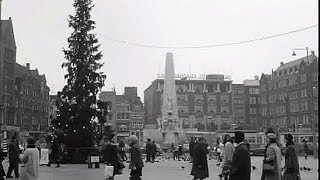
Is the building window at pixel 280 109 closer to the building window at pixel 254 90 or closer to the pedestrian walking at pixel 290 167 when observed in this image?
the building window at pixel 254 90

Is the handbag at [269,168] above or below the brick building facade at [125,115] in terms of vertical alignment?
below

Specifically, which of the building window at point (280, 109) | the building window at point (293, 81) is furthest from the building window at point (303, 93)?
the building window at point (280, 109)

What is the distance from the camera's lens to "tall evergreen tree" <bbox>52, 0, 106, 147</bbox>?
3717 centimetres

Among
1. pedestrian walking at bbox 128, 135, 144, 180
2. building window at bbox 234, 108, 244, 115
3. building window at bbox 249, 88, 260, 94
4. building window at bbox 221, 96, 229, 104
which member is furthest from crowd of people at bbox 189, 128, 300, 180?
building window at bbox 234, 108, 244, 115

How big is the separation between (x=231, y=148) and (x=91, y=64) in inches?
984

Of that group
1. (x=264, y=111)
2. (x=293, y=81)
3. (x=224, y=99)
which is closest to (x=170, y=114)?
(x=293, y=81)

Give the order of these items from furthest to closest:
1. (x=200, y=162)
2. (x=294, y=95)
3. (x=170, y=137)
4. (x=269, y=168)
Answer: (x=294, y=95), (x=170, y=137), (x=200, y=162), (x=269, y=168)

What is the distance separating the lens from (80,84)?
3794 cm

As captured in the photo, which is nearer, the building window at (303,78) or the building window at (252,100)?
the building window at (303,78)

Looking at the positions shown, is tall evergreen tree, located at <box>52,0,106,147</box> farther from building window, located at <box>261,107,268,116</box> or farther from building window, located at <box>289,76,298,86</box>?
building window, located at <box>261,107,268,116</box>

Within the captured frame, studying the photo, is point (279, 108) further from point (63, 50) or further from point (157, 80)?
point (63, 50)

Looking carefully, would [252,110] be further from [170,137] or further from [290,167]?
[290,167]

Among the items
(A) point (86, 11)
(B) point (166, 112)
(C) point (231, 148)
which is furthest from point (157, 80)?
(C) point (231, 148)

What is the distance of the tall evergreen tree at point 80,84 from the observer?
122 ft
